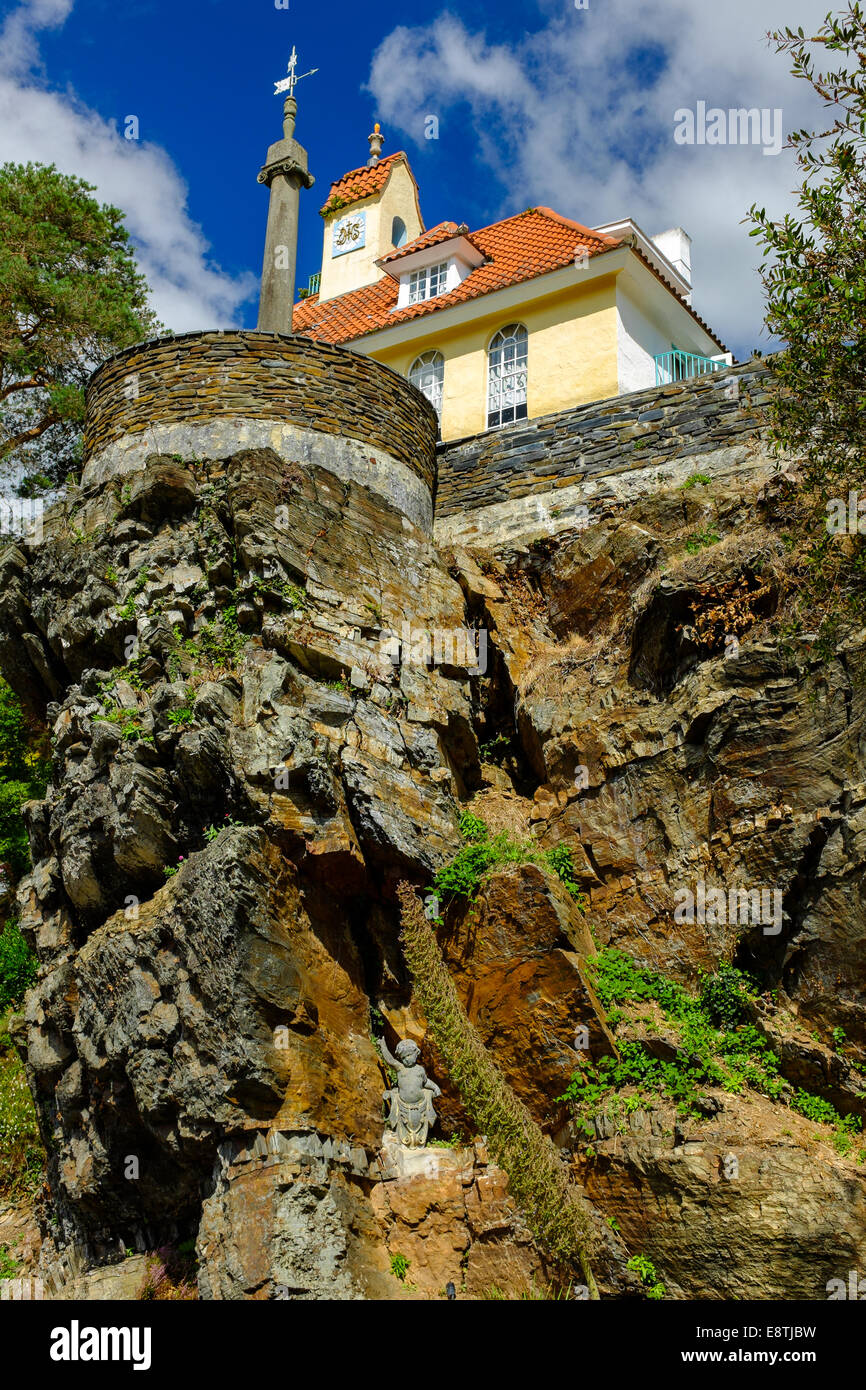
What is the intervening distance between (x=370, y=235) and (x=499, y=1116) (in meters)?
20.3

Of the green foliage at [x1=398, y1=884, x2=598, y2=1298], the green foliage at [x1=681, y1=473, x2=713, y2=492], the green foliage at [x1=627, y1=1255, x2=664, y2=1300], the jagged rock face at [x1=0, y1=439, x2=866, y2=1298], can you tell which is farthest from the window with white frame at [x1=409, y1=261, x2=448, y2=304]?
the green foliage at [x1=627, y1=1255, x2=664, y2=1300]

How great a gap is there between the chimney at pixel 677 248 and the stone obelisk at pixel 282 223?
7114mm

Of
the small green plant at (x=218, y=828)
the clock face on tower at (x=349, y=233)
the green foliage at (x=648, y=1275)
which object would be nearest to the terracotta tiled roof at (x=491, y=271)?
the clock face on tower at (x=349, y=233)

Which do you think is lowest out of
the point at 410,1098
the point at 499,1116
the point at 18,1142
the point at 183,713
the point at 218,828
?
the point at 18,1142

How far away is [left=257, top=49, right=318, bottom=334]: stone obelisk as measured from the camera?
1902 centimetres

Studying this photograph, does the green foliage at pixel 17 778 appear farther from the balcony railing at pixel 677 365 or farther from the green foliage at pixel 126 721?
the balcony railing at pixel 677 365

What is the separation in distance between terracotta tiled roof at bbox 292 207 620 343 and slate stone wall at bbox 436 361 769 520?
2.93 m

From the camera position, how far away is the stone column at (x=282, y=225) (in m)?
19.0

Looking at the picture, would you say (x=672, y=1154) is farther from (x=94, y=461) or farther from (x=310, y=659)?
(x=94, y=461)

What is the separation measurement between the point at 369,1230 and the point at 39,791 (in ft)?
36.4

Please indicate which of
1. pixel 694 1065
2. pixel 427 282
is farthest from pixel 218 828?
pixel 427 282

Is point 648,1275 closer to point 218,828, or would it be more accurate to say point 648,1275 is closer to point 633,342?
point 218,828

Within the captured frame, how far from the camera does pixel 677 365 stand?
18.8 metres
